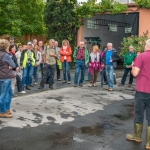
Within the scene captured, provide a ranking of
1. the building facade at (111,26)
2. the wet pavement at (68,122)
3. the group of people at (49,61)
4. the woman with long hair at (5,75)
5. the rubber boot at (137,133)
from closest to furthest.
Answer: the wet pavement at (68,122) < the rubber boot at (137,133) < the woman with long hair at (5,75) < the group of people at (49,61) < the building facade at (111,26)

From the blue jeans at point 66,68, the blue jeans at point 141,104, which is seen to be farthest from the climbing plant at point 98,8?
the blue jeans at point 141,104

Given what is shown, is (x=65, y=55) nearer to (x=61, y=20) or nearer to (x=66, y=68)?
(x=66, y=68)

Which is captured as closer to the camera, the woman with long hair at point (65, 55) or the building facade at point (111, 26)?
the woman with long hair at point (65, 55)

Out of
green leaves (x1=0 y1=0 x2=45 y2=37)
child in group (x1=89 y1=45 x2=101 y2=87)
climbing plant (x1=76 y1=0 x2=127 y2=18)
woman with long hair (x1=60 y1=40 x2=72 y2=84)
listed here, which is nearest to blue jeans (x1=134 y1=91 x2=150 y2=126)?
child in group (x1=89 y1=45 x2=101 y2=87)

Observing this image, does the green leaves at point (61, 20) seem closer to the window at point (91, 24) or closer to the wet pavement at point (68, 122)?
the window at point (91, 24)

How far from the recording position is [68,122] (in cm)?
653

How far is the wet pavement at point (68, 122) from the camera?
16.9ft

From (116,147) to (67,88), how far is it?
20.2 ft

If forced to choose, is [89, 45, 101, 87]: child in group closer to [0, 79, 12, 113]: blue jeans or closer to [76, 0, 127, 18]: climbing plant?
[0, 79, 12, 113]: blue jeans

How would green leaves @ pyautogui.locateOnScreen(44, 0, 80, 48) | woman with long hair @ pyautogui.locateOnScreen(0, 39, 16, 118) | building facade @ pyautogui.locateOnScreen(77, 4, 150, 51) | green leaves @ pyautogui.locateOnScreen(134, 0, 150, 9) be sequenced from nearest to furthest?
woman with long hair @ pyautogui.locateOnScreen(0, 39, 16, 118) < green leaves @ pyautogui.locateOnScreen(134, 0, 150, 9) < building facade @ pyautogui.locateOnScreen(77, 4, 150, 51) < green leaves @ pyautogui.locateOnScreen(44, 0, 80, 48)

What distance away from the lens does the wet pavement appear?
5.16 meters

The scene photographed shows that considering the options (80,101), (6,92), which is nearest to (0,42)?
(6,92)

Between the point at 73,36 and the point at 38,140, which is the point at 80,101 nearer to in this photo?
the point at 38,140

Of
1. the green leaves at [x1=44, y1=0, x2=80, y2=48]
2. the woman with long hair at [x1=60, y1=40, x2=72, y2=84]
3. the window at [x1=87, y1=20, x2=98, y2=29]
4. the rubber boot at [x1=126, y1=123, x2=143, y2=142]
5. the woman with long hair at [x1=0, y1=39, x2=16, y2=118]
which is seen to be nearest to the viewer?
the rubber boot at [x1=126, y1=123, x2=143, y2=142]
